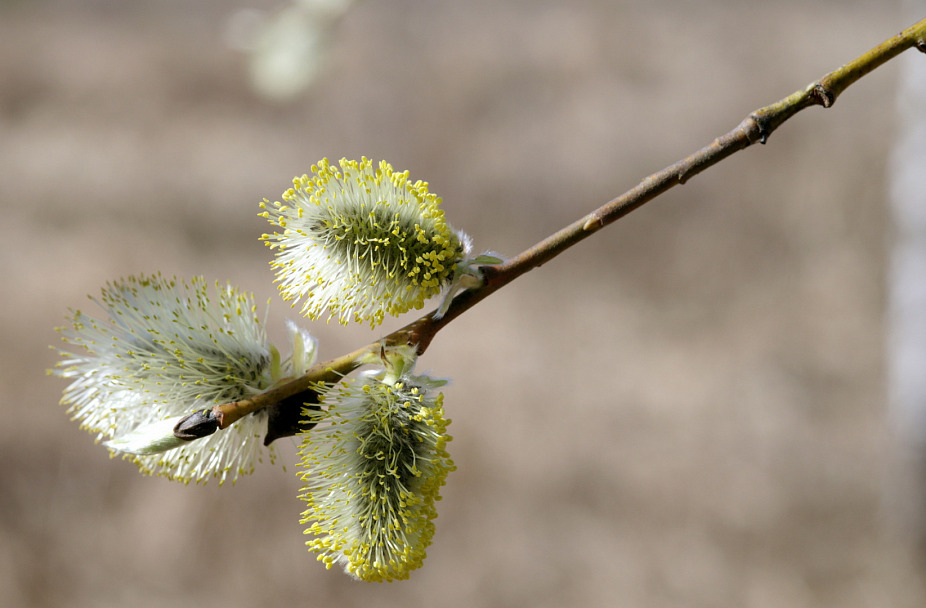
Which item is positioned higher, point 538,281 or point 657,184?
point 538,281

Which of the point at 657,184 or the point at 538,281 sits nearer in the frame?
the point at 657,184

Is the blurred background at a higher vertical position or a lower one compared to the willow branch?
higher

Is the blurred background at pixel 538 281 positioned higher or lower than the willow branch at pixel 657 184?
higher

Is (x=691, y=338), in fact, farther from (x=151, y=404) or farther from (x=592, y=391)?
(x=151, y=404)

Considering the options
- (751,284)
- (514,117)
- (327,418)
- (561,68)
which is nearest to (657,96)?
(561,68)
